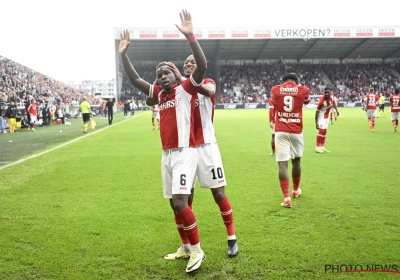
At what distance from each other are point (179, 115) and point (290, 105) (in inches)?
118

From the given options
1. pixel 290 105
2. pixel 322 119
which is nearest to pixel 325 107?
pixel 322 119

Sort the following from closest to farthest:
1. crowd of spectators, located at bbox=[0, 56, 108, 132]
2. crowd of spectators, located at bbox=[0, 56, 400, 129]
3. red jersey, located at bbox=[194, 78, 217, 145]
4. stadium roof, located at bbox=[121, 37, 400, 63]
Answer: red jersey, located at bbox=[194, 78, 217, 145], crowd of spectators, located at bbox=[0, 56, 108, 132], stadium roof, located at bbox=[121, 37, 400, 63], crowd of spectators, located at bbox=[0, 56, 400, 129]

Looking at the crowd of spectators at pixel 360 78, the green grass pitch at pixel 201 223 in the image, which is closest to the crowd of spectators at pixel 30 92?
the green grass pitch at pixel 201 223

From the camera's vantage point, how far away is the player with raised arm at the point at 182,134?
11.8 ft

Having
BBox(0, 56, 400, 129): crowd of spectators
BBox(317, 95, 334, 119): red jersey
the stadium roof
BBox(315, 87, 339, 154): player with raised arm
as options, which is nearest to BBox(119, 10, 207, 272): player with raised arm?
BBox(315, 87, 339, 154): player with raised arm

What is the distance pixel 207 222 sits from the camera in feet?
16.2

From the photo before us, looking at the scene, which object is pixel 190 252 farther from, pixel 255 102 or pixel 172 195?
pixel 255 102

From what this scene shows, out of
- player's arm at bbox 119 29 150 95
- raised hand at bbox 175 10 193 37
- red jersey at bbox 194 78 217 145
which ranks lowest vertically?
red jersey at bbox 194 78 217 145

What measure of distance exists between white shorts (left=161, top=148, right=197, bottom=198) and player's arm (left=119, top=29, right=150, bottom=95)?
0.77m

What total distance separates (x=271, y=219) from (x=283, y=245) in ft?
3.07

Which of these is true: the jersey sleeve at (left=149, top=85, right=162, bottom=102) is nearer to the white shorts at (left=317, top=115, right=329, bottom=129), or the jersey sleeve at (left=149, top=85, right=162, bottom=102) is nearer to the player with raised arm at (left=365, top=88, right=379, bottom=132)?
the white shorts at (left=317, top=115, right=329, bottom=129)

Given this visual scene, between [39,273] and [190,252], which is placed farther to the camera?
[190,252]

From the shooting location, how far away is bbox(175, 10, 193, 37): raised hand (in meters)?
3.58

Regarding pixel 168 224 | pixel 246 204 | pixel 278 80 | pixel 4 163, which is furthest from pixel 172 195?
pixel 278 80
